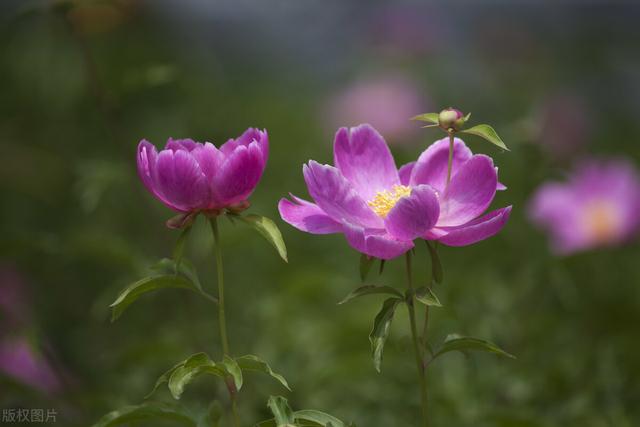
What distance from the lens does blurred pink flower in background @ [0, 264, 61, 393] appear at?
1.62 metres

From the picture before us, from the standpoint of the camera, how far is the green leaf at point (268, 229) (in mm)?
1009

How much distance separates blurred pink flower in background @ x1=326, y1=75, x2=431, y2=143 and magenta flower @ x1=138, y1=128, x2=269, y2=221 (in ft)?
9.35

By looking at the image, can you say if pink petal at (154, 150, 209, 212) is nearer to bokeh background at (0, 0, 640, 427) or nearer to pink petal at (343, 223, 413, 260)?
pink petal at (343, 223, 413, 260)

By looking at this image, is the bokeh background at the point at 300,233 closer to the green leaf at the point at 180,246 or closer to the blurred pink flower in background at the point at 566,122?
the blurred pink flower in background at the point at 566,122

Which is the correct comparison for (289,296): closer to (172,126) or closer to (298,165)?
(172,126)

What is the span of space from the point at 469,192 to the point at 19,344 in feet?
3.98

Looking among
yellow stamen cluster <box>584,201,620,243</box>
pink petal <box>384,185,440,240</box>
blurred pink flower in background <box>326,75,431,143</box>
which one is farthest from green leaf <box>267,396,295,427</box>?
blurred pink flower in background <box>326,75,431,143</box>

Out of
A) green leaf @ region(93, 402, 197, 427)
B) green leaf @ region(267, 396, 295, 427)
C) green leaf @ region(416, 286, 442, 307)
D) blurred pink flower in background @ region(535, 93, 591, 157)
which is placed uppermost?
green leaf @ region(416, 286, 442, 307)

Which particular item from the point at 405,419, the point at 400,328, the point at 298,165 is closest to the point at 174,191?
the point at 405,419

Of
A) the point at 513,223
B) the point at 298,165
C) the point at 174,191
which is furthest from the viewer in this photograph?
the point at 298,165

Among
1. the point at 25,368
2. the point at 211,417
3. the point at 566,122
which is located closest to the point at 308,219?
the point at 211,417

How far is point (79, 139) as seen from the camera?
122 inches

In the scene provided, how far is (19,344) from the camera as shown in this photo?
1.87 metres

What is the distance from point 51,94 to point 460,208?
84.7 inches
